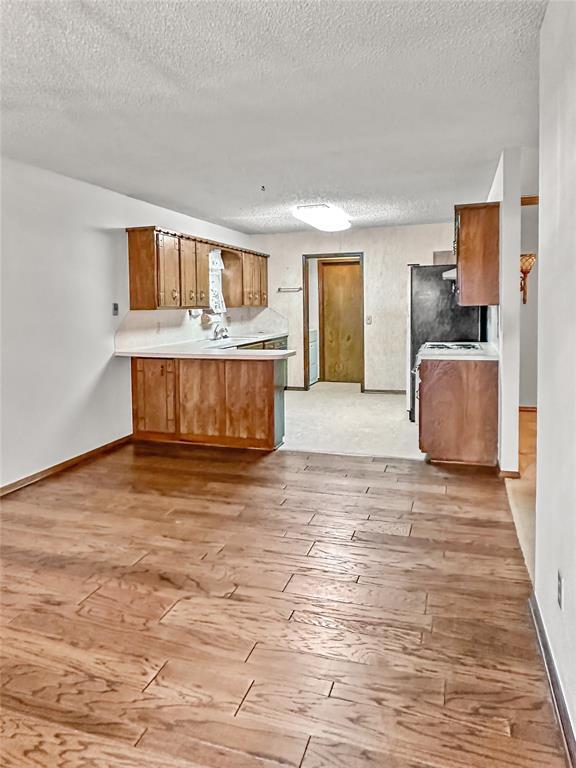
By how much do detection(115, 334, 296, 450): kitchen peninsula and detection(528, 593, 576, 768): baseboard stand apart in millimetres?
3236

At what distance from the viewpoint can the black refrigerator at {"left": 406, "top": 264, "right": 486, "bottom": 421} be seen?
6.47m

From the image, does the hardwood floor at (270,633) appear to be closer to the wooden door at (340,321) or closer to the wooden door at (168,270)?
the wooden door at (168,270)

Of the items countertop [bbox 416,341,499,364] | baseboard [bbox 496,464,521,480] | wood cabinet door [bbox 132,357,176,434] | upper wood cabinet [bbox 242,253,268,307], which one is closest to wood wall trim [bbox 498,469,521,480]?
baseboard [bbox 496,464,521,480]

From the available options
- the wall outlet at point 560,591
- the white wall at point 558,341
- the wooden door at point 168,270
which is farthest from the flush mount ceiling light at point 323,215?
the wall outlet at point 560,591

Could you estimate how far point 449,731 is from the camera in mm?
1780

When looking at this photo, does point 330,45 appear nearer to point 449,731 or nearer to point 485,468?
point 449,731

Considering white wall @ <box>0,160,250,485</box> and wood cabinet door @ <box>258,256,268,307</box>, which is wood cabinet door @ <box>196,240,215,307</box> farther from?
wood cabinet door @ <box>258,256,268,307</box>

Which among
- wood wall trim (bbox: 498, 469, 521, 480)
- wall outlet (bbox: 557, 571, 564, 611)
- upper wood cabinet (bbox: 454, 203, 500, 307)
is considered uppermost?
upper wood cabinet (bbox: 454, 203, 500, 307)

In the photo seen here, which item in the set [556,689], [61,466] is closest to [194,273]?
[61,466]

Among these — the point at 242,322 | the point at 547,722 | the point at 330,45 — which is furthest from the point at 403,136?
the point at 242,322

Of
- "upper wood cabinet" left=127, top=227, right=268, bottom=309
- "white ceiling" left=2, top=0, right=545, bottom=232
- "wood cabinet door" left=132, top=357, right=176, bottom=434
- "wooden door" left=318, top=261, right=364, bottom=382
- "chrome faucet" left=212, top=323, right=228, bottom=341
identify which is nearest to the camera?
"white ceiling" left=2, top=0, right=545, bottom=232

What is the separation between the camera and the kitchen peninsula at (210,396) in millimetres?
5375

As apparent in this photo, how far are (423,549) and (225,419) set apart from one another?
2.79 metres

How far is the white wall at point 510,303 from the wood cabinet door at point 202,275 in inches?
126
